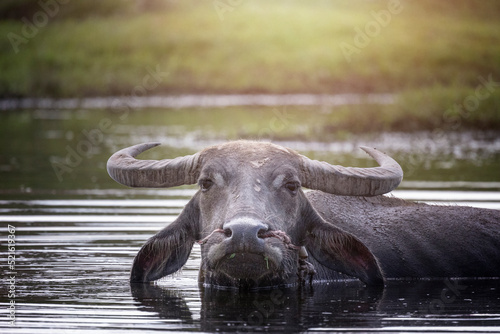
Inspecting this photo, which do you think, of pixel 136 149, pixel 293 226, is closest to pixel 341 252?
pixel 293 226

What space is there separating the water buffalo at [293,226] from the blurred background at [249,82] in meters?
5.73

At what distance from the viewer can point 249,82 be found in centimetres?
3884

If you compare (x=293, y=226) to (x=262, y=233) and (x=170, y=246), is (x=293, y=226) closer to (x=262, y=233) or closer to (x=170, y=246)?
(x=262, y=233)

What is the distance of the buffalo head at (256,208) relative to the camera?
694 centimetres

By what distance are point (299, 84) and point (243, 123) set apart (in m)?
12.9

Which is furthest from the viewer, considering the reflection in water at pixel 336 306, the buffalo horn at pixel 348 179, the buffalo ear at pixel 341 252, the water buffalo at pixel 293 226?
the buffalo ear at pixel 341 252

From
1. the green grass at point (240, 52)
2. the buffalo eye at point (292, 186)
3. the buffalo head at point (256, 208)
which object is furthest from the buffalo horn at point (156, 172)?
the green grass at point (240, 52)

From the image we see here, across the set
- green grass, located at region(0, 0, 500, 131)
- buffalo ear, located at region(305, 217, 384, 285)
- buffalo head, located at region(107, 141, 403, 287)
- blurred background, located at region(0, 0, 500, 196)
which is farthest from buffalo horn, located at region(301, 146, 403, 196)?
green grass, located at region(0, 0, 500, 131)

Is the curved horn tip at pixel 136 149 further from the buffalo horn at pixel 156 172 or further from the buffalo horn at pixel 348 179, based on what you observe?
the buffalo horn at pixel 348 179

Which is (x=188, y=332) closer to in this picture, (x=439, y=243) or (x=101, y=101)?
(x=439, y=243)

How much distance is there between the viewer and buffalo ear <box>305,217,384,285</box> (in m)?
7.74

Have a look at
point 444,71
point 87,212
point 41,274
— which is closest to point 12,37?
point 444,71

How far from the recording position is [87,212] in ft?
39.3

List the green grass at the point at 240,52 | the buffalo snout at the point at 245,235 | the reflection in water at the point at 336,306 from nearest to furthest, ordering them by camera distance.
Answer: the buffalo snout at the point at 245,235, the reflection in water at the point at 336,306, the green grass at the point at 240,52
